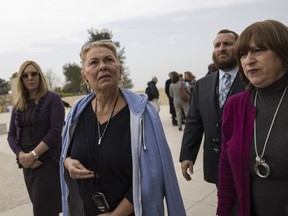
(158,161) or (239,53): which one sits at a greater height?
(239,53)

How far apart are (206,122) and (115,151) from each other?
1213 mm

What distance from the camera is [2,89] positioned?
47375 mm

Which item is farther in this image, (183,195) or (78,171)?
(183,195)

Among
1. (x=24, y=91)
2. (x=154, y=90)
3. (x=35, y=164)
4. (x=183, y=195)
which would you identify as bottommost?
(x=183, y=195)

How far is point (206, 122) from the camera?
9.80 ft

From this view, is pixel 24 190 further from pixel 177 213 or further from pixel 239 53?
pixel 239 53

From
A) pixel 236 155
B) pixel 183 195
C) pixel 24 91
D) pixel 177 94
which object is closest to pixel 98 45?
pixel 236 155

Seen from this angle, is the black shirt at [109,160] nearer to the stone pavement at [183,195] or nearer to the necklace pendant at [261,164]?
the necklace pendant at [261,164]

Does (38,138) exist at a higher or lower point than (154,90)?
higher

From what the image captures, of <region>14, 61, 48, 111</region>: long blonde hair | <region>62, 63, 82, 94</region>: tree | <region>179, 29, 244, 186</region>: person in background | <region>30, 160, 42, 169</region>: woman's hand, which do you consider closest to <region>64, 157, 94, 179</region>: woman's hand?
<region>179, 29, 244, 186</region>: person in background

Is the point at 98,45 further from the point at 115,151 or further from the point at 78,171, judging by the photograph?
the point at 78,171

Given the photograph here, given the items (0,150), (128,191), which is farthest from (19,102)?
(0,150)

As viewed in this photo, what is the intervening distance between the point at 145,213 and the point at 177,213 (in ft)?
0.74

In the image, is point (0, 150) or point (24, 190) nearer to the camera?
point (24, 190)
